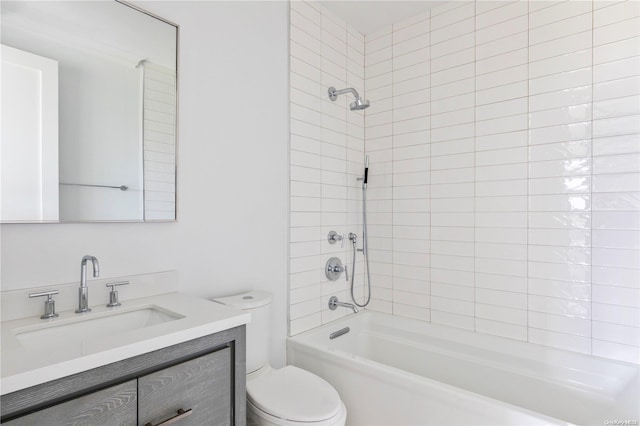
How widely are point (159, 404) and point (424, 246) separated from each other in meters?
1.83

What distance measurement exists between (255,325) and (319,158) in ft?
3.70

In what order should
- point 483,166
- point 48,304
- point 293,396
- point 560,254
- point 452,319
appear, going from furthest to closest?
point 452,319 < point 483,166 < point 560,254 < point 293,396 < point 48,304

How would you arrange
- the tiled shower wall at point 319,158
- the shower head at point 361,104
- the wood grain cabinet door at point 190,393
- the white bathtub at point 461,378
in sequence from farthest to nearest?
1. the shower head at point 361,104
2. the tiled shower wall at point 319,158
3. the white bathtub at point 461,378
4. the wood grain cabinet door at point 190,393

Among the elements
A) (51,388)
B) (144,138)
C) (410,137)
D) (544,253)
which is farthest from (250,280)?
(544,253)

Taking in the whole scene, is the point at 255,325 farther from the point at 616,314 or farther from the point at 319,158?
the point at 616,314

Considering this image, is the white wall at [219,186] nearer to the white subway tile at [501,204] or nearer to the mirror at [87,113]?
the mirror at [87,113]

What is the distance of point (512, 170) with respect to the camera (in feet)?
6.84

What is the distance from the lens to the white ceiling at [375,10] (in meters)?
2.34

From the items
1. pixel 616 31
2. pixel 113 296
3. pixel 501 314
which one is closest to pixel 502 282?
pixel 501 314

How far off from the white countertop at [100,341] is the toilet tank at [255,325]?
290 millimetres

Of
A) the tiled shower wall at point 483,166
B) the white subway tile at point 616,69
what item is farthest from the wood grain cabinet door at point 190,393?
the white subway tile at point 616,69

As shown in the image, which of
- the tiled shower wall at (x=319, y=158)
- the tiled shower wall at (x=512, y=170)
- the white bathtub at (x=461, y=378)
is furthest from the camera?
the tiled shower wall at (x=319, y=158)

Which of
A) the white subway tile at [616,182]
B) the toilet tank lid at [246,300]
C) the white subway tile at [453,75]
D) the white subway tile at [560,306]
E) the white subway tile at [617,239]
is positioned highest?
the white subway tile at [453,75]

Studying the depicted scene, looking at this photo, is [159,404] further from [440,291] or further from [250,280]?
[440,291]
